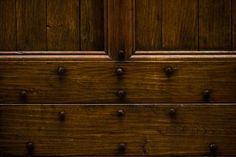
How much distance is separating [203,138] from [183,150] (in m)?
0.08

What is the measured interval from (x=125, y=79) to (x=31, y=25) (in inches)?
15.3

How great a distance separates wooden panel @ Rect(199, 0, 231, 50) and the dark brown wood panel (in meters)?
0.15

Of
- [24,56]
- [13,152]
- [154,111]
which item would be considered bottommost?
[13,152]

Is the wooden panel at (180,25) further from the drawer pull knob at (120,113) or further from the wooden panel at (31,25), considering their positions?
the wooden panel at (31,25)

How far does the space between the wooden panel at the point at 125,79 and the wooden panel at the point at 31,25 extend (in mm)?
51

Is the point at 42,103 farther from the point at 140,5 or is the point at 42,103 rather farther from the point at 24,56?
the point at 140,5

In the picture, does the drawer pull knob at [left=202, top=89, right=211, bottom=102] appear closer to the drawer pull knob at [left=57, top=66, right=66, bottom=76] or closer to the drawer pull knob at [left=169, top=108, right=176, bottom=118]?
the drawer pull knob at [left=169, top=108, right=176, bottom=118]

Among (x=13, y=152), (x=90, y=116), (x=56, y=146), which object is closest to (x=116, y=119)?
(x=90, y=116)

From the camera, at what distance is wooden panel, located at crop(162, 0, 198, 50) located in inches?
90.4

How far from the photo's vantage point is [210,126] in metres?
2.29

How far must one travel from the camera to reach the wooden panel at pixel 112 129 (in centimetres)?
228

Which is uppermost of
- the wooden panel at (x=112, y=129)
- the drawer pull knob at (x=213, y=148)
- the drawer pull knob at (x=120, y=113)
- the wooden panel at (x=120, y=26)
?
the wooden panel at (x=120, y=26)

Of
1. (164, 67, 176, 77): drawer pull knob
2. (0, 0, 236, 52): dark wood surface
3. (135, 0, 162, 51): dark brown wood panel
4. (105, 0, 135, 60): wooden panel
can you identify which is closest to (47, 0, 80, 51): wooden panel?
(0, 0, 236, 52): dark wood surface

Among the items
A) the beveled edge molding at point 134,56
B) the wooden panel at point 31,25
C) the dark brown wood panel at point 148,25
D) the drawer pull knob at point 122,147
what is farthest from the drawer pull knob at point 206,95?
the wooden panel at point 31,25
